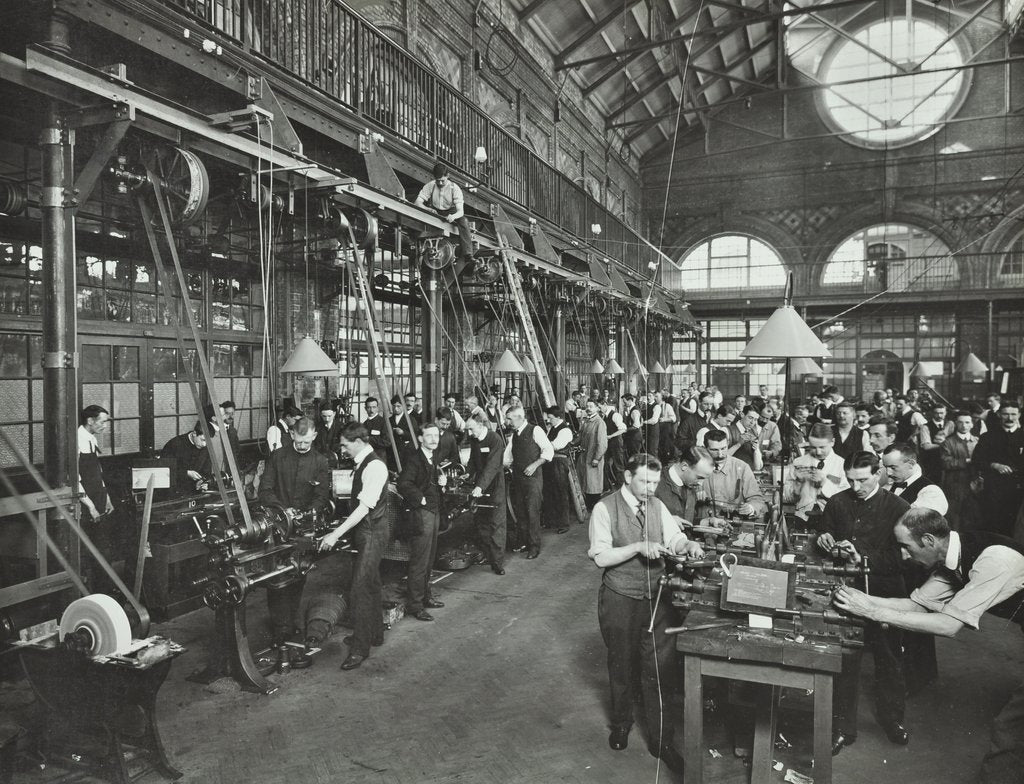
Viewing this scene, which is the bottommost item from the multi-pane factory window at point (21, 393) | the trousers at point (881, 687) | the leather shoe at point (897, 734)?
the leather shoe at point (897, 734)

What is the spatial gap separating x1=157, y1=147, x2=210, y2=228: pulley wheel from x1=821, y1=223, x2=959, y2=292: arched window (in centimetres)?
2083

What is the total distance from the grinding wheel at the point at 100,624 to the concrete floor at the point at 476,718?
791 millimetres

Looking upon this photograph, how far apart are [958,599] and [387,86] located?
30.0 ft

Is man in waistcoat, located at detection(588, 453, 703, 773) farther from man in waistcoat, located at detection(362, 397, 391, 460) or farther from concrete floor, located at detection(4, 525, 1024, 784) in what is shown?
man in waistcoat, located at detection(362, 397, 391, 460)

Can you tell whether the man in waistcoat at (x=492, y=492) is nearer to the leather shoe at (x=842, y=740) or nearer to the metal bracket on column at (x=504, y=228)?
the metal bracket on column at (x=504, y=228)

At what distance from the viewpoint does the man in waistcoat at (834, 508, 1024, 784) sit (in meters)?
3.06

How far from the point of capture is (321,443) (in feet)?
28.2

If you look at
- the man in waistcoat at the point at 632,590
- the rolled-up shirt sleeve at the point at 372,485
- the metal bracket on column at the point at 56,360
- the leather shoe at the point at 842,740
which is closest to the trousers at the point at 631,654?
the man in waistcoat at the point at 632,590

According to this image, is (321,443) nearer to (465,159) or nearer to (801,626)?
(465,159)

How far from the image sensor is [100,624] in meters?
3.23

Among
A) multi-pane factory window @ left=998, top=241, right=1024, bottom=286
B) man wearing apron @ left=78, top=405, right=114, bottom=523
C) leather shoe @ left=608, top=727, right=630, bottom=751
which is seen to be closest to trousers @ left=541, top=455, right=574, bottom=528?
man wearing apron @ left=78, top=405, right=114, bottom=523

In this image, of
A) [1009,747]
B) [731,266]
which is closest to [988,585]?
[1009,747]

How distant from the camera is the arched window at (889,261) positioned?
20422mm

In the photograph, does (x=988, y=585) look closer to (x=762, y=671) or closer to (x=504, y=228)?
(x=762, y=671)
